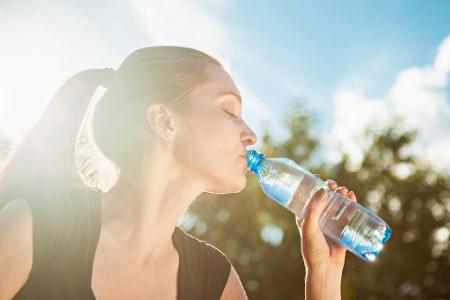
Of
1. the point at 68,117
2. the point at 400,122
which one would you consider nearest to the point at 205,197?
the point at 400,122

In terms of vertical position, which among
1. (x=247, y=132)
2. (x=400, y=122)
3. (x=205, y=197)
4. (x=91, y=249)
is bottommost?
(x=91, y=249)

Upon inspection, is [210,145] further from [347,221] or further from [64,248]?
[347,221]

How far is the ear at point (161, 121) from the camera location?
221cm

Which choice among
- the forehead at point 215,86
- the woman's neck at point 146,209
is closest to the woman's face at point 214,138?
the forehead at point 215,86

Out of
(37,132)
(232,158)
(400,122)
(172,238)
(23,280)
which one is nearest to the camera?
(23,280)

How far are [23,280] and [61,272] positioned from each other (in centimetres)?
17

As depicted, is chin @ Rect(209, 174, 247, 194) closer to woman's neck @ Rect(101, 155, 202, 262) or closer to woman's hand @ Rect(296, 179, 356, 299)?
woman's neck @ Rect(101, 155, 202, 262)

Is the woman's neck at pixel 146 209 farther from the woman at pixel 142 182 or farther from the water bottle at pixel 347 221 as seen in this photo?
the water bottle at pixel 347 221

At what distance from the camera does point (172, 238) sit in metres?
2.37

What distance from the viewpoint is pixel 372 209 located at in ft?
80.6

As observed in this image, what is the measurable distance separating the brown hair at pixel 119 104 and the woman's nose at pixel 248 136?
33 cm

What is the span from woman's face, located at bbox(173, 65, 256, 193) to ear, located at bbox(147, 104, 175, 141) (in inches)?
1.5

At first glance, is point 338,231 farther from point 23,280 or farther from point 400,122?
point 400,122

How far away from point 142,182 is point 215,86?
59 cm
